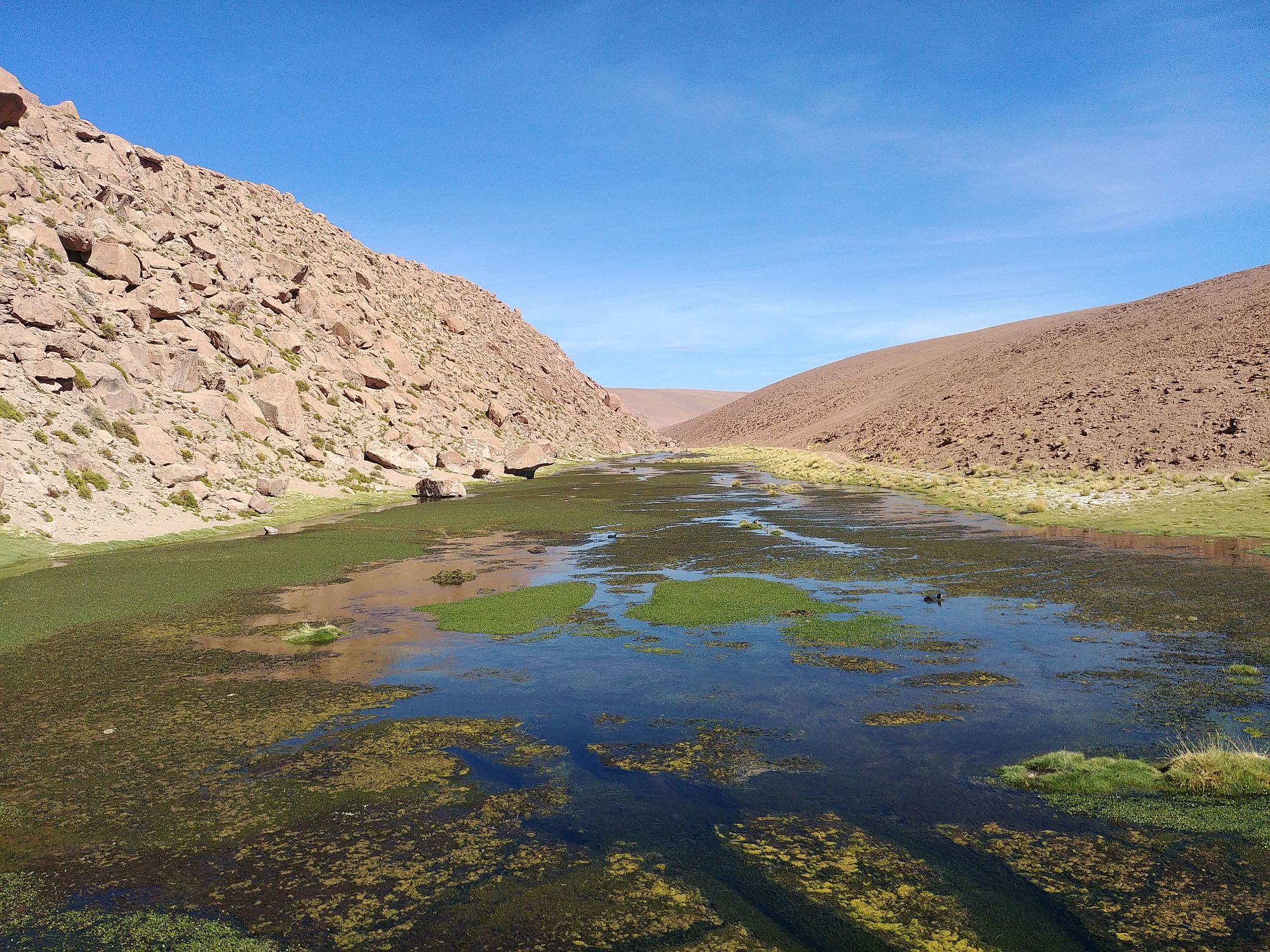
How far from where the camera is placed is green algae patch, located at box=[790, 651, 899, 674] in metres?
11.5

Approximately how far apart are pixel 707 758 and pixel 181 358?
3504 cm

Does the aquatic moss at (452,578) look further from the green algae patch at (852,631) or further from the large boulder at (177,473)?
the large boulder at (177,473)

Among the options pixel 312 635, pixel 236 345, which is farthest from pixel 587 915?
pixel 236 345

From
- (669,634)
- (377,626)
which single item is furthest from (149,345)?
(669,634)

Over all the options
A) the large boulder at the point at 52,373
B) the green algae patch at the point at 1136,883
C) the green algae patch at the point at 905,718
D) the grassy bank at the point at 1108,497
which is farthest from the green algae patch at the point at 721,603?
the large boulder at the point at 52,373

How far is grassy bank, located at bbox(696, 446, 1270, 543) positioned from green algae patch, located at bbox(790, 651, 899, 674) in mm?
16551

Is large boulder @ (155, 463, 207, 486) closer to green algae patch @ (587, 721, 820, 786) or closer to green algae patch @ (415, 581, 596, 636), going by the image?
green algae patch @ (415, 581, 596, 636)

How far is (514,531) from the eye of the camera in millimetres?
28141

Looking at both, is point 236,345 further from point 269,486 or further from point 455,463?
point 455,463

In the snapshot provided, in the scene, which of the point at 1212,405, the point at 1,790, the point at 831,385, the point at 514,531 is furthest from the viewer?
the point at 831,385

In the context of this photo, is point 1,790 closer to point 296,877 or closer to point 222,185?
point 296,877

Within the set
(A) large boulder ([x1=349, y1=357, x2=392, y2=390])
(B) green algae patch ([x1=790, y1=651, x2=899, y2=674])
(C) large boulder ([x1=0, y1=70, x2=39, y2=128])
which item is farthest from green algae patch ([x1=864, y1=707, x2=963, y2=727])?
(A) large boulder ([x1=349, y1=357, x2=392, y2=390])

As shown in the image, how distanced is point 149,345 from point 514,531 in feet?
64.0

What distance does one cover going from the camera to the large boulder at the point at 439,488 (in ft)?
135
